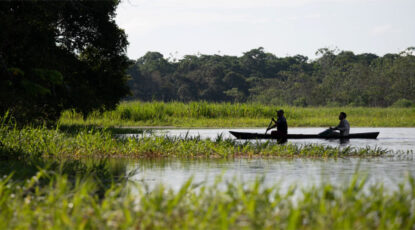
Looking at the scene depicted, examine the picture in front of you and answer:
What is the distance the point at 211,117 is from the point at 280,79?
4606 cm

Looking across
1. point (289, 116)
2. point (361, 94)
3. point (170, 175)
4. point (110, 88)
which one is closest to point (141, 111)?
point (289, 116)

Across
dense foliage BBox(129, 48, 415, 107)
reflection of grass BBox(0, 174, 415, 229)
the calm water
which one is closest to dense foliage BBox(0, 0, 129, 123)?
the calm water

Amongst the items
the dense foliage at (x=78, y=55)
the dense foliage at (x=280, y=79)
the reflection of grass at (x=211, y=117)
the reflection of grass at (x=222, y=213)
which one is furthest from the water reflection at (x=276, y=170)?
the dense foliage at (x=280, y=79)

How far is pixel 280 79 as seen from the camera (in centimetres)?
8456

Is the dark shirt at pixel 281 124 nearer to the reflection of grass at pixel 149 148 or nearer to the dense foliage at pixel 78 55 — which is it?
the reflection of grass at pixel 149 148

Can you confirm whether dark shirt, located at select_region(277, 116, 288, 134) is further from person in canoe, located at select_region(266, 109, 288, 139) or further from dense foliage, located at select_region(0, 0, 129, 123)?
dense foliage, located at select_region(0, 0, 129, 123)

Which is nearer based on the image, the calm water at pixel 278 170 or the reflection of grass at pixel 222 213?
the reflection of grass at pixel 222 213

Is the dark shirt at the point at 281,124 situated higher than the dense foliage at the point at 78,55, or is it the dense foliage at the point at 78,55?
the dense foliage at the point at 78,55

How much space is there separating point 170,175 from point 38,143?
16.2ft

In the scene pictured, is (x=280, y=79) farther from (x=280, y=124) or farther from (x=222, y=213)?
(x=222, y=213)

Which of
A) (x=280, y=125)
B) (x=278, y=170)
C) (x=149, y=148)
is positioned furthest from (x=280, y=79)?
(x=278, y=170)

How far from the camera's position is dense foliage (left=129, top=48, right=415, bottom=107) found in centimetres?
6769

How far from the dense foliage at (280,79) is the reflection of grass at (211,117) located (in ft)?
70.3

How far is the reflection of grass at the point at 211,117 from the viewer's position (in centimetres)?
3700
